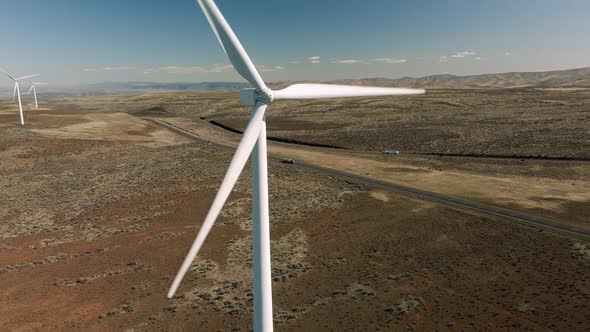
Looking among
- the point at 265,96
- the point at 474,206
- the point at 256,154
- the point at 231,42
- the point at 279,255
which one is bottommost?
the point at 279,255

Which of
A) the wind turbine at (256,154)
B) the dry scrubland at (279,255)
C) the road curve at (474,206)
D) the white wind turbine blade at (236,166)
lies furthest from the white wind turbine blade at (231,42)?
the road curve at (474,206)

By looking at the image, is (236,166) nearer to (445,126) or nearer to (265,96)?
(265,96)

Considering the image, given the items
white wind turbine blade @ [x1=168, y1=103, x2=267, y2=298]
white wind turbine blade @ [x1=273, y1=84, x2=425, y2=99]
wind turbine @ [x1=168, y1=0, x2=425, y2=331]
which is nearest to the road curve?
white wind turbine blade @ [x1=273, y1=84, x2=425, y2=99]

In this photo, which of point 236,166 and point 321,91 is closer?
point 236,166

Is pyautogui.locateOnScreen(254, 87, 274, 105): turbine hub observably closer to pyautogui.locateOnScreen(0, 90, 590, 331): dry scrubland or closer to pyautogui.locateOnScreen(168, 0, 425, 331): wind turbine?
pyautogui.locateOnScreen(168, 0, 425, 331): wind turbine

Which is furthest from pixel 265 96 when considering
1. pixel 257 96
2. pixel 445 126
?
pixel 445 126

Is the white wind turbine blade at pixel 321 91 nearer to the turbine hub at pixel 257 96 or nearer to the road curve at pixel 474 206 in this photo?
the turbine hub at pixel 257 96
